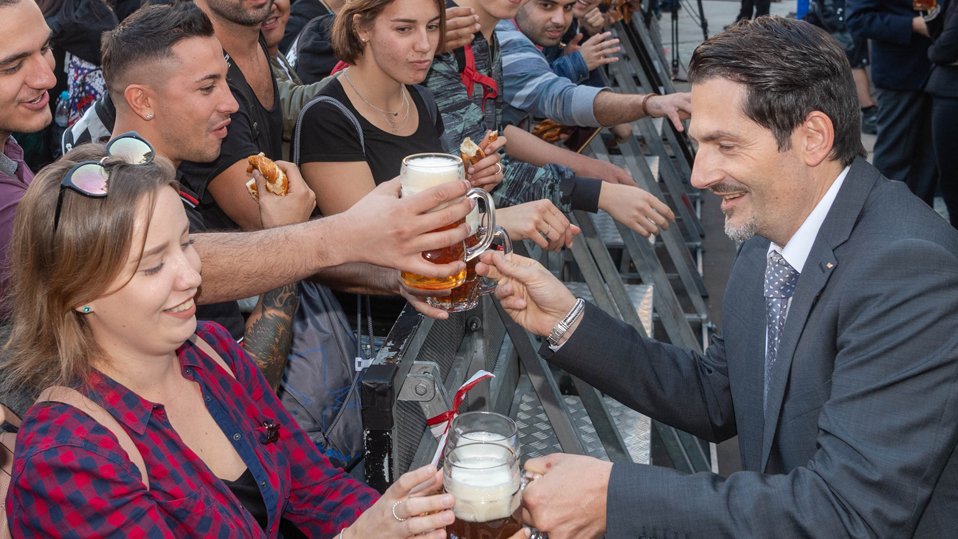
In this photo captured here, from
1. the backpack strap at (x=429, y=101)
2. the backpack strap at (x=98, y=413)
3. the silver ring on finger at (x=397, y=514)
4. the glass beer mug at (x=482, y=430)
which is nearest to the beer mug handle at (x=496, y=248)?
the glass beer mug at (x=482, y=430)

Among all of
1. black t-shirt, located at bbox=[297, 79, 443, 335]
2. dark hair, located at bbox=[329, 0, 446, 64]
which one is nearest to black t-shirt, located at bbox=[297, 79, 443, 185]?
black t-shirt, located at bbox=[297, 79, 443, 335]

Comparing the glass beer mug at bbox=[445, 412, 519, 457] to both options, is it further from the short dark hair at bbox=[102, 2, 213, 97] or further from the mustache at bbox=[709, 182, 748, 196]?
the short dark hair at bbox=[102, 2, 213, 97]

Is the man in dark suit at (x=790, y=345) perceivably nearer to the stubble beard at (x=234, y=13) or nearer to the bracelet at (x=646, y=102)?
the stubble beard at (x=234, y=13)

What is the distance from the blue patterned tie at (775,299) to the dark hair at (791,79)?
302mm

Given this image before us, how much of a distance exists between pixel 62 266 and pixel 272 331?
0.82 metres

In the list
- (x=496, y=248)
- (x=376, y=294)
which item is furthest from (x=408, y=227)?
(x=376, y=294)

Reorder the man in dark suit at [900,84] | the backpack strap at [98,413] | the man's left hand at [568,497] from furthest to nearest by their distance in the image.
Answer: the man in dark suit at [900,84] < the man's left hand at [568,497] < the backpack strap at [98,413]

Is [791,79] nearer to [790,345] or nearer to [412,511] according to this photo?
[790,345]

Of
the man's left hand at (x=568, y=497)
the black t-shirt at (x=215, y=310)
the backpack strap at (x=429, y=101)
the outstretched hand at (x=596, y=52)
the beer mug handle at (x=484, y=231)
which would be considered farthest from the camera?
the outstretched hand at (x=596, y=52)

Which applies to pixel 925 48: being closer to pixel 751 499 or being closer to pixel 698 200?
pixel 698 200

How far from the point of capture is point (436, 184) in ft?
7.14

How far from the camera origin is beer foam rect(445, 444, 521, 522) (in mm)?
1867

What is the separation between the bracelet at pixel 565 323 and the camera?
2582 mm

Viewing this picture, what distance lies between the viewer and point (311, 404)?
265 cm
